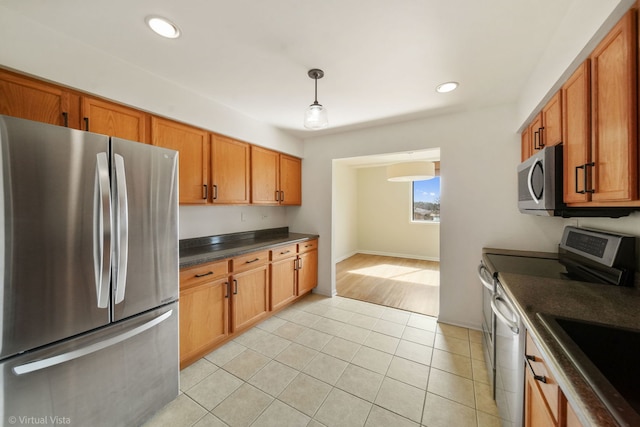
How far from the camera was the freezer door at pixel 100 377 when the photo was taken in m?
1.08

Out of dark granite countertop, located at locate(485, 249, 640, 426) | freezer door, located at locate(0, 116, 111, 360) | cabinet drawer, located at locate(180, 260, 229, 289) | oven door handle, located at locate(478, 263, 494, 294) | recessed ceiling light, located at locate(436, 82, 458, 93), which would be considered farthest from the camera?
recessed ceiling light, located at locate(436, 82, 458, 93)

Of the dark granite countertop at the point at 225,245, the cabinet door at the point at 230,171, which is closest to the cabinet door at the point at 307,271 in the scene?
the dark granite countertop at the point at 225,245

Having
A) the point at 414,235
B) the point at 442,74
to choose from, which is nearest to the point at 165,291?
the point at 442,74

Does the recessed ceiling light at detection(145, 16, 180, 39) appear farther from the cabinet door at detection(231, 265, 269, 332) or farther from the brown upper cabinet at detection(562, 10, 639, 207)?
the brown upper cabinet at detection(562, 10, 639, 207)

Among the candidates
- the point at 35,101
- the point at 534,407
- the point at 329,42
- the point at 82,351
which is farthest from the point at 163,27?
the point at 534,407

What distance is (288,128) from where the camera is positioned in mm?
3289

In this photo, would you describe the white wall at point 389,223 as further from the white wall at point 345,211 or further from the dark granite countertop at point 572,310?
the dark granite countertop at point 572,310

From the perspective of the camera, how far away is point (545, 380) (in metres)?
0.85

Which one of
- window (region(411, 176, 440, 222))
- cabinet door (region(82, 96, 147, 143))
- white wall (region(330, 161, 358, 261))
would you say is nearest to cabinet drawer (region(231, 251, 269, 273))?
cabinet door (region(82, 96, 147, 143))

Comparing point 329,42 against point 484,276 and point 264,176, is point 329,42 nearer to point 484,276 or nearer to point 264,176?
point 264,176

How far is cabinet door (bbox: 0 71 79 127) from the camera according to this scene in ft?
4.48

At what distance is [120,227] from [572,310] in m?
2.34

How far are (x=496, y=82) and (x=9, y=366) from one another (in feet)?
11.9

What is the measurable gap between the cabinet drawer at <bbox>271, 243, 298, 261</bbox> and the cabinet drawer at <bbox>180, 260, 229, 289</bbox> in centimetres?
68
